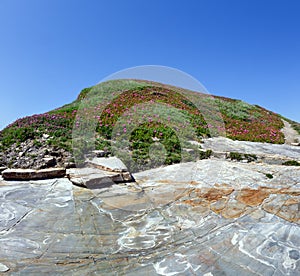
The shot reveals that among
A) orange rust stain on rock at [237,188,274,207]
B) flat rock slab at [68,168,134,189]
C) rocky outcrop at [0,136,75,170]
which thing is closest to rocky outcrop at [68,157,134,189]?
flat rock slab at [68,168,134,189]

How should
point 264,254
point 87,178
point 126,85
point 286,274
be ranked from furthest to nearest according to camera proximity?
point 126,85, point 87,178, point 264,254, point 286,274

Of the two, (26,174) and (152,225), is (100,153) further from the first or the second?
(152,225)

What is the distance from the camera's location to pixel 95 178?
20.9ft

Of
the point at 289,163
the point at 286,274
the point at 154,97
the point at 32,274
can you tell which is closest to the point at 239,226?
the point at 286,274

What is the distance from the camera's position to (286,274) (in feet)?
9.57

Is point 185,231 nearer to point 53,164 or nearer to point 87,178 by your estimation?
point 87,178

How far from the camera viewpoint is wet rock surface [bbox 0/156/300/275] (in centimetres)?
316

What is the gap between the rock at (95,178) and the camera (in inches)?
248

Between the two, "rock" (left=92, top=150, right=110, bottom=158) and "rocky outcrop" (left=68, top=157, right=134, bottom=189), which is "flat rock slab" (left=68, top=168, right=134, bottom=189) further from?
"rock" (left=92, top=150, right=110, bottom=158)

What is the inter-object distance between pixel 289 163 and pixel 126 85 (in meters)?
17.0

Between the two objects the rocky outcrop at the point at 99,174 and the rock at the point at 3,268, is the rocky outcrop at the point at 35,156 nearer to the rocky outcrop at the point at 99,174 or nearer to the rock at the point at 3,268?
the rocky outcrop at the point at 99,174

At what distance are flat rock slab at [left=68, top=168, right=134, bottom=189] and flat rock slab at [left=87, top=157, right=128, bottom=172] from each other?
7.1 inches

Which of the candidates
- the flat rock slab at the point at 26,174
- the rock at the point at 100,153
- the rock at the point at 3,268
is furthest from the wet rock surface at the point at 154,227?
the rock at the point at 100,153

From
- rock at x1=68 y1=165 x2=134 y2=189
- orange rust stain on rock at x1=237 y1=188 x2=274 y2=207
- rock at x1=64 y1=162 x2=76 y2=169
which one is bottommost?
orange rust stain on rock at x1=237 y1=188 x2=274 y2=207
